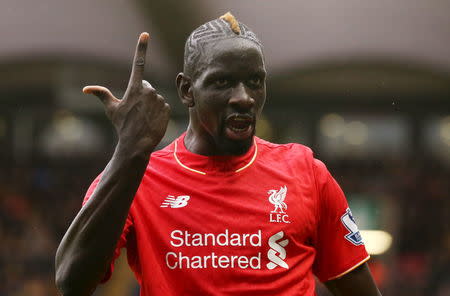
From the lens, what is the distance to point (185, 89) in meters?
3.21

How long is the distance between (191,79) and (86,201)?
0.60 metres

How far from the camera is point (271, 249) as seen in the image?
304cm

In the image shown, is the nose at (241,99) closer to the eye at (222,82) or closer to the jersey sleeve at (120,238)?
the eye at (222,82)

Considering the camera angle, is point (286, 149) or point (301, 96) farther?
point (301, 96)

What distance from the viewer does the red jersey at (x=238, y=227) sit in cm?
302

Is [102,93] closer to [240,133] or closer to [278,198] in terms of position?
[240,133]

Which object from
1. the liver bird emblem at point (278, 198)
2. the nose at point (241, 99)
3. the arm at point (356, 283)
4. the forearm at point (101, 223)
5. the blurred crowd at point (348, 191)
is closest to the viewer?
the forearm at point (101, 223)

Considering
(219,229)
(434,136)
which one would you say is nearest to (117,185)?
(219,229)

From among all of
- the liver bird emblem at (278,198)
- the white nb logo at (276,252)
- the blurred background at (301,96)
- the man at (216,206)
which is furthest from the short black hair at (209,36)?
the blurred background at (301,96)

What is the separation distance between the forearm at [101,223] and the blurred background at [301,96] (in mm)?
9829

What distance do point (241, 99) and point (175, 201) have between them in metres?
0.44

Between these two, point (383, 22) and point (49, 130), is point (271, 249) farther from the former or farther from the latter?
point (49, 130)

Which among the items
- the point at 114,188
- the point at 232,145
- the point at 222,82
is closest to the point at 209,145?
the point at 232,145

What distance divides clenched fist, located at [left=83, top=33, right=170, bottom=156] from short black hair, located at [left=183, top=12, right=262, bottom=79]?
0.35 metres
